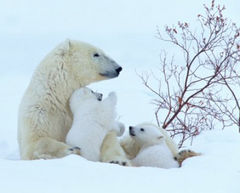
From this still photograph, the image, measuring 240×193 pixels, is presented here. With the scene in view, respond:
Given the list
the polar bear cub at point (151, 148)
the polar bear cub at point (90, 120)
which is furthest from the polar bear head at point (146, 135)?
the polar bear cub at point (90, 120)

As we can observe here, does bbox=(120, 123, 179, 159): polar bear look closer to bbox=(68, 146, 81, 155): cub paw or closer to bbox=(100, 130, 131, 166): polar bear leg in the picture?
bbox=(100, 130, 131, 166): polar bear leg

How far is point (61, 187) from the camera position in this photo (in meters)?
2.19

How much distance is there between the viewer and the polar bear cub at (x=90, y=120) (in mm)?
3221

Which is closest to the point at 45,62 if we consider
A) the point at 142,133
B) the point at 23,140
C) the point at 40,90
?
the point at 40,90

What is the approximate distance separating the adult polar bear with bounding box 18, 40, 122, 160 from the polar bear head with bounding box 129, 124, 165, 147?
42cm

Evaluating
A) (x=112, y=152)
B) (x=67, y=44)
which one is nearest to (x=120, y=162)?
(x=112, y=152)

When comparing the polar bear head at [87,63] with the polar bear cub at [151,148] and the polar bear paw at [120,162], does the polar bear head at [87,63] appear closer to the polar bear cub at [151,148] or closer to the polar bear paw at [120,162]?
the polar bear cub at [151,148]

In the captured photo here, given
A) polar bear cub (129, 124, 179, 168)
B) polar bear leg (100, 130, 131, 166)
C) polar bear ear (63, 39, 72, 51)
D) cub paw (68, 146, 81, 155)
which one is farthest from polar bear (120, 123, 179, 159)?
polar bear ear (63, 39, 72, 51)

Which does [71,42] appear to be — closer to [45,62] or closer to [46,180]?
[45,62]

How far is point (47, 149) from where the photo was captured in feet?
10.6

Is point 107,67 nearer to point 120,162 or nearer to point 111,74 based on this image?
point 111,74

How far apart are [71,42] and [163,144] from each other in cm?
91

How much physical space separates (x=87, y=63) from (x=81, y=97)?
26 centimetres

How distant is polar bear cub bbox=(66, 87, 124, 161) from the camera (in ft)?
10.6
